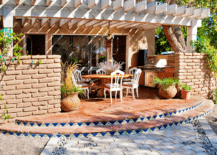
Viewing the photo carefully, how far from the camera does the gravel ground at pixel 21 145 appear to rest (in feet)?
10.9

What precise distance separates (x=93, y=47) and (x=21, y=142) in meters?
6.68

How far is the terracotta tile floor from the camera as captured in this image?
14.3 ft

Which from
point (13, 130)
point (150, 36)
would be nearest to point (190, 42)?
point (150, 36)

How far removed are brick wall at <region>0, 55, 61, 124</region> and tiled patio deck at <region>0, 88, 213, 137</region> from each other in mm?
206

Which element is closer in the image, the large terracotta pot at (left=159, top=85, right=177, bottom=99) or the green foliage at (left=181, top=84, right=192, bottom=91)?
the large terracotta pot at (left=159, top=85, right=177, bottom=99)

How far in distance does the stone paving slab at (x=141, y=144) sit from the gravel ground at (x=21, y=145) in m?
0.16

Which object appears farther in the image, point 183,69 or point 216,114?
point 183,69

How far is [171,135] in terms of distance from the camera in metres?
4.05

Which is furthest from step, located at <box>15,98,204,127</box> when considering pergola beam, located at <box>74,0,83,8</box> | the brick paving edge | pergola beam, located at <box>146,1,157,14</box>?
pergola beam, located at <box>146,1,157,14</box>

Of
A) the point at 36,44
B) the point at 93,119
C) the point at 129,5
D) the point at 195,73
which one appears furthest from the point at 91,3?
the point at 36,44

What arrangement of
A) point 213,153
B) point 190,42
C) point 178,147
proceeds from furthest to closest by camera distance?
point 190,42, point 178,147, point 213,153

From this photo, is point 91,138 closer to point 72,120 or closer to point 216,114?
point 72,120

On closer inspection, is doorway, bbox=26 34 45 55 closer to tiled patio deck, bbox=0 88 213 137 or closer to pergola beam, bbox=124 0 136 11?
pergola beam, bbox=124 0 136 11

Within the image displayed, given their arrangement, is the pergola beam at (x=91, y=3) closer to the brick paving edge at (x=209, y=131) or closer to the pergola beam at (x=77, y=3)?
the pergola beam at (x=77, y=3)
